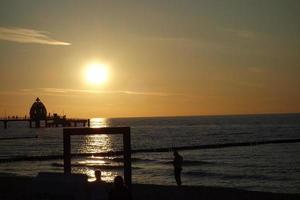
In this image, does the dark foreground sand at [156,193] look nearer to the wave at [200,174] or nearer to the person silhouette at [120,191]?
the person silhouette at [120,191]

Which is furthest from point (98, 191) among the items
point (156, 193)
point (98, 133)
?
point (156, 193)

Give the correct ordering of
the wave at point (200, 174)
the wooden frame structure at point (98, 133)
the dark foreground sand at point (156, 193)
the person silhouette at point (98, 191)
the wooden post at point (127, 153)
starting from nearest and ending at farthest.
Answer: the person silhouette at point (98, 191), the dark foreground sand at point (156, 193), the wooden frame structure at point (98, 133), the wooden post at point (127, 153), the wave at point (200, 174)

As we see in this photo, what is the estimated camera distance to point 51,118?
17450cm

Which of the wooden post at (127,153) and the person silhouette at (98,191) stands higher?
the wooden post at (127,153)

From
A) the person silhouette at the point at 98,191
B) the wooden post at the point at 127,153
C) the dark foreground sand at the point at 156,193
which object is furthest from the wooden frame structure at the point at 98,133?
the person silhouette at the point at 98,191

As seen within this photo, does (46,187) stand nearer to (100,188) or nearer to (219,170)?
(100,188)

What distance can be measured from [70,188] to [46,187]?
89cm

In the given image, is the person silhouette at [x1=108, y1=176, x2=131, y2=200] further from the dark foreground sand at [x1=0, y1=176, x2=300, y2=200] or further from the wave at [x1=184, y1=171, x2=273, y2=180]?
the wave at [x1=184, y1=171, x2=273, y2=180]

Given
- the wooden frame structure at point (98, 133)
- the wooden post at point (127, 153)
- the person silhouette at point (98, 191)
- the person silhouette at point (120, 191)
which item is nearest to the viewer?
the person silhouette at point (120, 191)

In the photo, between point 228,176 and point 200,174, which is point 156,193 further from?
point 200,174

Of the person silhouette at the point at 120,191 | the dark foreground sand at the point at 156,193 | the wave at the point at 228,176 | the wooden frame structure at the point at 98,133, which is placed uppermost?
the wooden frame structure at the point at 98,133

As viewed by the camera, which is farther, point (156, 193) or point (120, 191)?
point (156, 193)

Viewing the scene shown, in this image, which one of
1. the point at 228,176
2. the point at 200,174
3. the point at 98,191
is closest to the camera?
the point at 98,191

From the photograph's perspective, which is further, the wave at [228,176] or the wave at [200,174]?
the wave at [200,174]
